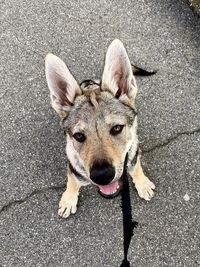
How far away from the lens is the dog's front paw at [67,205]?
449 cm

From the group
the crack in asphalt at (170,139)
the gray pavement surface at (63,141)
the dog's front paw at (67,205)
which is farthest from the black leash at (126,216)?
the crack in asphalt at (170,139)

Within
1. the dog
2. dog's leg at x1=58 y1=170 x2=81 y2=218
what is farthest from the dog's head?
dog's leg at x1=58 y1=170 x2=81 y2=218

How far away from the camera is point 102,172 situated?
3547 mm

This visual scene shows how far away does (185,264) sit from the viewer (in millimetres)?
4320

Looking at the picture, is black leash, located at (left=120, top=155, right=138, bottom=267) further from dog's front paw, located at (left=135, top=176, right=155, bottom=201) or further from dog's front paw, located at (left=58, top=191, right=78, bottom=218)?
dog's front paw, located at (left=58, top=191, right=78, bottom=218)

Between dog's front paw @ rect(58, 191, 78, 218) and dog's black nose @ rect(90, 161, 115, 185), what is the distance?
37.2 inches

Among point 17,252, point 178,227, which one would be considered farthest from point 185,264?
point 17,252

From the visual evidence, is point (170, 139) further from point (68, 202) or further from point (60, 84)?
point (60, 84)

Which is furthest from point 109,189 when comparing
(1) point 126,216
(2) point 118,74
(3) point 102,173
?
(2) point 118,74

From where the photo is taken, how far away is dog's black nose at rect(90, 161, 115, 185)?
11.6ft

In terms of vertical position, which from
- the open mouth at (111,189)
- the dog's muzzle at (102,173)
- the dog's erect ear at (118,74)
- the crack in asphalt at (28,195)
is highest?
the dog's erect ear at (118,74)

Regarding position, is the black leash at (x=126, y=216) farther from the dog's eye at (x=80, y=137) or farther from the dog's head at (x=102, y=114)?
the dog's eye at (x=80, y=137)

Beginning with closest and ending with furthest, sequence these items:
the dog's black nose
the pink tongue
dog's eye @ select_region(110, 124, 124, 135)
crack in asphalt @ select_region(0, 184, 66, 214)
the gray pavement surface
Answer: the dog's black nose → dog's eye @ select_region(110, 124, 124, 135) → the pink tongue → the gray pavement surface → crack in asphalt @ select_region(0, 184, 66, 214)

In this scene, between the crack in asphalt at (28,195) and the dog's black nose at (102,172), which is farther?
the crack in asphalt at (28,195)
